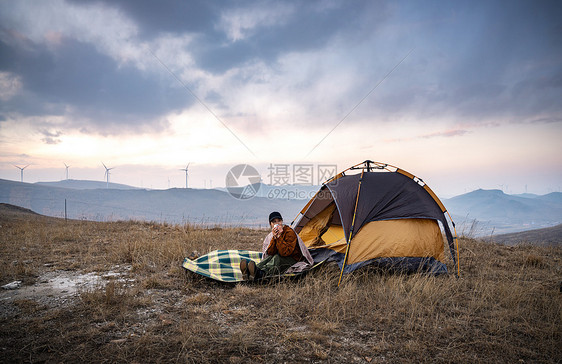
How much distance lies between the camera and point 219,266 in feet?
19.9

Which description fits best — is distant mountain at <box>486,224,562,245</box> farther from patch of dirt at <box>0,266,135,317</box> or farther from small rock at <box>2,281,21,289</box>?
small rock at <box>2,281,21,289</box>

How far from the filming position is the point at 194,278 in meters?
5.86

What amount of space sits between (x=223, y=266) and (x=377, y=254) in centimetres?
317

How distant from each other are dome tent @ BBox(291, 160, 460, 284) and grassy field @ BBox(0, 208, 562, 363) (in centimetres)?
38

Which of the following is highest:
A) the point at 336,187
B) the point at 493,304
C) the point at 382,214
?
the point at 336,187

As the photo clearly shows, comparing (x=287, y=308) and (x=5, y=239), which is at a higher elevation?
(x=5, y=239)

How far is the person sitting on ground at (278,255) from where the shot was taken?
5723 mm

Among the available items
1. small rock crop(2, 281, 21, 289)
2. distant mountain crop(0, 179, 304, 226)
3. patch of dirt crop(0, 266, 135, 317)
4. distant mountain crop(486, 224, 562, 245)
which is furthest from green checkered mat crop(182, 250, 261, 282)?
distant mountain crop(0, 179, 304, 226)

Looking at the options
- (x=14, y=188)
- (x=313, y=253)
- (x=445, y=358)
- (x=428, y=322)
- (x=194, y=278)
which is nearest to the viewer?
(x=445, y=358)

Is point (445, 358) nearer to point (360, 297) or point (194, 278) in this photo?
point (360, 297)

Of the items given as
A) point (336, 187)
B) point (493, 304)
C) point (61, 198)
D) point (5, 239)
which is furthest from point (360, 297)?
point (61, 198)

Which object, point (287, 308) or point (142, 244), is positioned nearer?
point (287, 308)

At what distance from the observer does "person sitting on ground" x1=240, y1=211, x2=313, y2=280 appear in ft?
18.8

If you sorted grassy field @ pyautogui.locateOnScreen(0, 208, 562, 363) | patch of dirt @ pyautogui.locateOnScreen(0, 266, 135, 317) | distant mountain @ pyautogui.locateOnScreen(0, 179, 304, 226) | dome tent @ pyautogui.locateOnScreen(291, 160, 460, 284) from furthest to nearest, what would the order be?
distant mountain @ pyautogui.locateOnScreen(0, 179, 304, 226)
dome tent @ pyautogui.locateOnScreen(291, 160, 460, 284)
patch of dirt @ pyautogui.locateOnScreen(0, 266, 135, 317)
grassy field @ pyautogui.locateOnScreen(0, 208, 562, 363)
